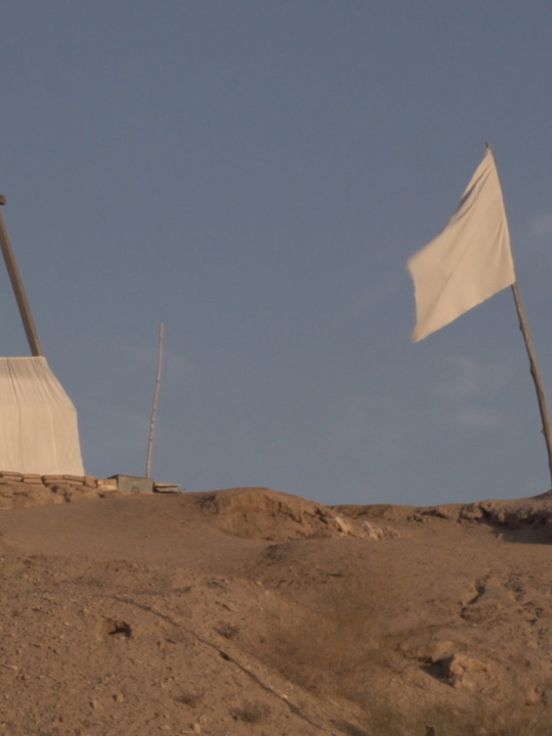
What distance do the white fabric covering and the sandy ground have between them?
5454 mm

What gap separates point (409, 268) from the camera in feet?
56.7

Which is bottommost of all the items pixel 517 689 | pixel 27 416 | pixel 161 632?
pixel 517 689

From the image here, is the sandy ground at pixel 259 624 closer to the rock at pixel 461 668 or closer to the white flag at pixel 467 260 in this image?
the rock at pixel 461 668

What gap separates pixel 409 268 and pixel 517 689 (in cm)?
574

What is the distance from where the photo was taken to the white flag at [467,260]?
17.3m

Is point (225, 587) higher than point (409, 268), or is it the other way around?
point (409, 268)

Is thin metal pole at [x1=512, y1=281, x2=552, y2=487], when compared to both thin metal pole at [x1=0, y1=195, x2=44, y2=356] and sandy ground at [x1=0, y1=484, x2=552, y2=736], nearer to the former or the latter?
sandy ground at [x1=0, y1=484, x2=552, y2=736]

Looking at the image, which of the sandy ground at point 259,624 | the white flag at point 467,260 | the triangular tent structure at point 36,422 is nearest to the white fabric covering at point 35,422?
the triangular tent structure at point 36,422

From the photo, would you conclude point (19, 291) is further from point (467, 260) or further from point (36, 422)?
point (467, 260)

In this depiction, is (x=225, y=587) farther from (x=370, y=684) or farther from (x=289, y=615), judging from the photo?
(x=370, y=684)

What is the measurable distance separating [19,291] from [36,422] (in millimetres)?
3584

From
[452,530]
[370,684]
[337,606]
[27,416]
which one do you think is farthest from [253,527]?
[27,416]

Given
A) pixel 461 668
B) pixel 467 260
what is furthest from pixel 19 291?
pixel 461 668

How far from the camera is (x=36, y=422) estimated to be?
936 inches
